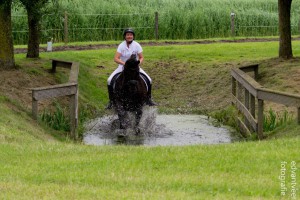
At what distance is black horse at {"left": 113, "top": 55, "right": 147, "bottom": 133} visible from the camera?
19516 millimetres

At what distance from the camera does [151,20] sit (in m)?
Result: 43.4

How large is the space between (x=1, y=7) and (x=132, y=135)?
5.30 metres

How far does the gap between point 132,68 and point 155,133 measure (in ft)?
6.87

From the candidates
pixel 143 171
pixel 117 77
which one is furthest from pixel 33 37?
pixel 143 171

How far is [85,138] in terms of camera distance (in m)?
20.1

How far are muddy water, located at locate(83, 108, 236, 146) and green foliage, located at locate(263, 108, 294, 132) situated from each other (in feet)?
3.11

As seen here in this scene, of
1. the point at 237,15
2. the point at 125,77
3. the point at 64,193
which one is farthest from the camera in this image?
the point at 237,15

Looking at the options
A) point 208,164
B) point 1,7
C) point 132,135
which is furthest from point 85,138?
point 208,164

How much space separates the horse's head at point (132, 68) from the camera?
1928cm

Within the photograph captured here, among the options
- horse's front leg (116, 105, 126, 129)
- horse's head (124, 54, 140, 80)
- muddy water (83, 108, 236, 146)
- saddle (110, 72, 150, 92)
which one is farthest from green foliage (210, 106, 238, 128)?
horse's head (124, 54, 140, 80)

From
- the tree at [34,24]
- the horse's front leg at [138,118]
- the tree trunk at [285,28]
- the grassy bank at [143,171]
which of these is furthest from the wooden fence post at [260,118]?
the tree at [34,24]

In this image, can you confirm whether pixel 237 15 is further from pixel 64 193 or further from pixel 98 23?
pixel 64 193

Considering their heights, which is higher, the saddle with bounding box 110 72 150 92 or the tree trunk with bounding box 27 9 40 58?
the tree trunk with bounding box 27 9 40 58

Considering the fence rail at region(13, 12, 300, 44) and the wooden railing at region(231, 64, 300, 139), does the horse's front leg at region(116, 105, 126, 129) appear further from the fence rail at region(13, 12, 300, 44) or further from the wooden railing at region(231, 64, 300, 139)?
the fence rail at region(13, 12, 300, 44)
